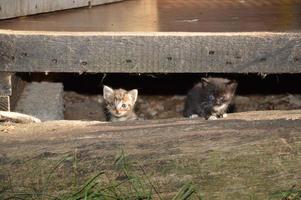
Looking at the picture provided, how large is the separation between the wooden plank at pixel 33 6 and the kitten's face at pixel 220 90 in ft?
4.42

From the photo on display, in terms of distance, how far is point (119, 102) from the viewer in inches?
219

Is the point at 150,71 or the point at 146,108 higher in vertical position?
the point at 150,71

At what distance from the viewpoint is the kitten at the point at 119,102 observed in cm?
559

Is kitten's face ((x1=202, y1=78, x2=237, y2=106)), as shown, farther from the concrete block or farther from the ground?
the ground

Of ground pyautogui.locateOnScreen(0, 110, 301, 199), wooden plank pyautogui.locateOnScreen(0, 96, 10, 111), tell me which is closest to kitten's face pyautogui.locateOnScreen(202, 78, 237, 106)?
wooden plank pyautogui.locateOnScreen(0, 96, 10, 111)

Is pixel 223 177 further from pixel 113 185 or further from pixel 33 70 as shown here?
pixel 33 70

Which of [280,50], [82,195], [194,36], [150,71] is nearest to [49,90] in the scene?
[150,71]

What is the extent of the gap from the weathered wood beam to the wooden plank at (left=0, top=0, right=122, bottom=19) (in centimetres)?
73

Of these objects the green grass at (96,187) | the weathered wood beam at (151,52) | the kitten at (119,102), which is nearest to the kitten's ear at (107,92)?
the kitten at (119,102)

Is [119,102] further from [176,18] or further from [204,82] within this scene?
[176,18]

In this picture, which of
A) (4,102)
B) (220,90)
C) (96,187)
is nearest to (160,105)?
(220,90)

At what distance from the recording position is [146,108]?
603 centimetres

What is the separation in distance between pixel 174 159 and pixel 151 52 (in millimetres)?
1688

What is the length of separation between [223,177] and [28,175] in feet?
2.54
